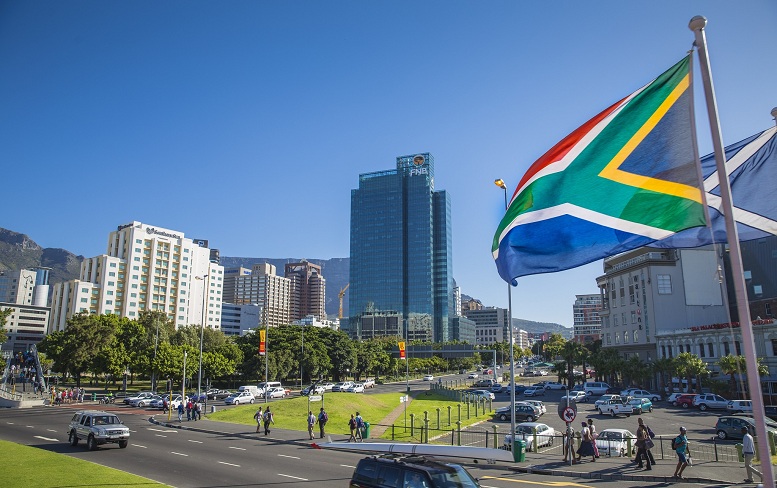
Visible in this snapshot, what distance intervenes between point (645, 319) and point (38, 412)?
86.8 metres

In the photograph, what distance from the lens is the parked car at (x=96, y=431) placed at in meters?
27.3

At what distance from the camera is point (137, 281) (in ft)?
537

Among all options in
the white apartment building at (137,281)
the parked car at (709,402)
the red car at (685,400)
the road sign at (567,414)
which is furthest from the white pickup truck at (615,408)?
the white apartment building at (137,281)

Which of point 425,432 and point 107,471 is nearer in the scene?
point 107,471

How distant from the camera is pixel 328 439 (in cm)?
3206

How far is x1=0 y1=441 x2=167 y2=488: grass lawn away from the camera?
17875mm

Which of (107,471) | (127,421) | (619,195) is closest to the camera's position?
(619,195)

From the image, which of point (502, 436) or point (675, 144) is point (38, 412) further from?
point (675, 144)

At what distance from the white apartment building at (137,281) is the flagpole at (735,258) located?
149 metres

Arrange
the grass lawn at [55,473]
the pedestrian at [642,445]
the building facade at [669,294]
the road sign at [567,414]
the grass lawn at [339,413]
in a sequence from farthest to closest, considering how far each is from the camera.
A: the building facade at [669,294] → the grass lawn at [339,413] → the road sign at [567,414] → the pedestrian at [642,445] → the grass lawn at [55,473]

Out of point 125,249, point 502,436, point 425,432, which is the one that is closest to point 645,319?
point 502,436

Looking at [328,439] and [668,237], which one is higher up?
[668,237]

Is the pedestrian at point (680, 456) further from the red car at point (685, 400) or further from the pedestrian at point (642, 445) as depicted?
the red car at point (685, 400)

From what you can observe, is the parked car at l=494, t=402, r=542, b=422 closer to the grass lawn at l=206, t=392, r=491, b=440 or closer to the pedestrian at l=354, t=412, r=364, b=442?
the grass lawn at l=206, t=392, r=491, b=440
